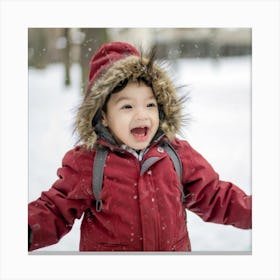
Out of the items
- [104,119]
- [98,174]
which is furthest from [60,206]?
[104,119]

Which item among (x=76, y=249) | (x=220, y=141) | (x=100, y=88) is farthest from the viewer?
(x=220, y=141)

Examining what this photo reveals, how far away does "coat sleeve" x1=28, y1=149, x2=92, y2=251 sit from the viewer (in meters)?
1.69

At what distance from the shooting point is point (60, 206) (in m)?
1.69

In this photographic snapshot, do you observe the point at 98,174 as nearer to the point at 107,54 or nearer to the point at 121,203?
the point at 121,203

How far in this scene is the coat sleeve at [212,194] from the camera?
1.75 meters

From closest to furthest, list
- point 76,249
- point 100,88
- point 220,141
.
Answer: point 100,88, point 76,249, point 220,141

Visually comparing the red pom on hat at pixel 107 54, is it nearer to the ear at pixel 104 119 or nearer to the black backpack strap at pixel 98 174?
the ear at pixel 104 119

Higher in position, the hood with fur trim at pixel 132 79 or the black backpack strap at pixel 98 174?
the hood with fur trim at pixel 132 79

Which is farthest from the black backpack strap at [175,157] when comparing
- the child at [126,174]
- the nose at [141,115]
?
the nose at [141,115]
